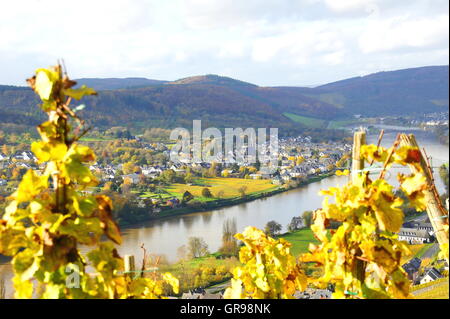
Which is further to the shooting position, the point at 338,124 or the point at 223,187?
the point at 338,124

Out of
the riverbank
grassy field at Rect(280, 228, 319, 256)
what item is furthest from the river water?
grassy field at Rect(280, 228, 319, 256)

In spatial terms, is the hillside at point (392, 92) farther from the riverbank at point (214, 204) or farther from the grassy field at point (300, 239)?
the grassy field at point (300, 239)

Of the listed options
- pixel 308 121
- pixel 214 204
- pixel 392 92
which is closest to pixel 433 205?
pixel 214 204

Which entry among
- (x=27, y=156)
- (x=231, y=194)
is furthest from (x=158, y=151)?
(x=27, y=156)

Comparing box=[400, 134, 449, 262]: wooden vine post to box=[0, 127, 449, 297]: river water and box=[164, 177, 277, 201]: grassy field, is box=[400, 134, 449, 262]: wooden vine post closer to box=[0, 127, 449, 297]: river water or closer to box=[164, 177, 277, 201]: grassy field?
box=[0, 127, 449, 297]: river water

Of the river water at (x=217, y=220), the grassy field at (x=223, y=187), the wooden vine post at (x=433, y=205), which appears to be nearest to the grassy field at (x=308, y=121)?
the grassy field at (x=223, y=187)

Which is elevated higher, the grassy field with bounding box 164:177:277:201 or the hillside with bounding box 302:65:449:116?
the hillside with bounding box 302:65:449:116

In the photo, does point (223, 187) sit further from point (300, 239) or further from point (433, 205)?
point (433, 205)
